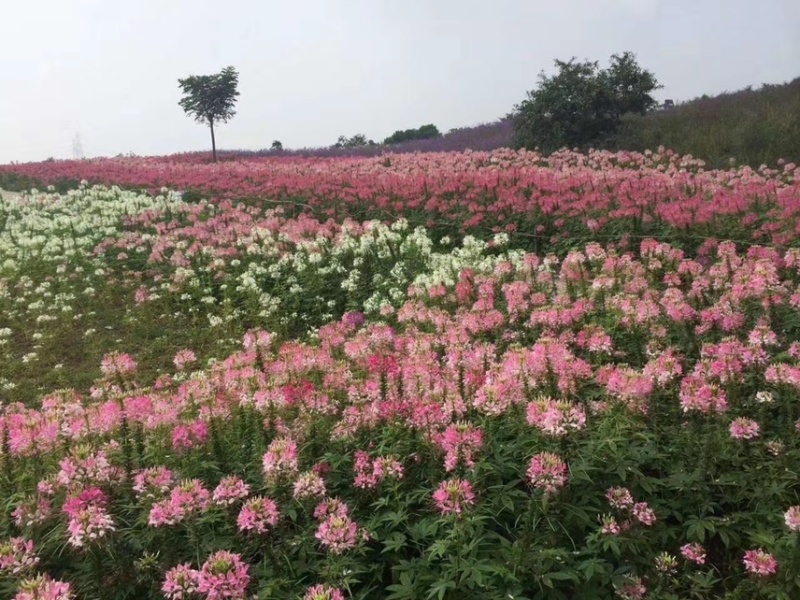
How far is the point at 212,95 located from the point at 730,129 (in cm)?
1857

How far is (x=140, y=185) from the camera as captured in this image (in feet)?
56.2

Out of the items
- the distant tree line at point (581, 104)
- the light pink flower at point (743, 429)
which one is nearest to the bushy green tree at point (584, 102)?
the distant tree line at point (581, 104)

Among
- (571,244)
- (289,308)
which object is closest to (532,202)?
(571,244)

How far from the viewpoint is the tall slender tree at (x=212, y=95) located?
82.9ft

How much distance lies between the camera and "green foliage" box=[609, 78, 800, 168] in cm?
1446

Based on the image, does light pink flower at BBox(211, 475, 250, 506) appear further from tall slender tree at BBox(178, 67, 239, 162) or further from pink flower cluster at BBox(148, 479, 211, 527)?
tall slender tree at BBox(178, 67, 239, 162)

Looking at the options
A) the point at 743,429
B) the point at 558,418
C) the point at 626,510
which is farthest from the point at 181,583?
the point at 743,429

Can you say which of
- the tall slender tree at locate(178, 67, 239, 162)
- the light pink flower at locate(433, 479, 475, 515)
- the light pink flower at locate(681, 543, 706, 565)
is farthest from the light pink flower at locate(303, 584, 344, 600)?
the tall slender tree at locate(178, 67, 239, 162)

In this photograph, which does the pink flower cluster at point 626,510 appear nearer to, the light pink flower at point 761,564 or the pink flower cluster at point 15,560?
the light pink flower at point 761,564

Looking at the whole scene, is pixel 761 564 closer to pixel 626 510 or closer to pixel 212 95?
pixel 626 510

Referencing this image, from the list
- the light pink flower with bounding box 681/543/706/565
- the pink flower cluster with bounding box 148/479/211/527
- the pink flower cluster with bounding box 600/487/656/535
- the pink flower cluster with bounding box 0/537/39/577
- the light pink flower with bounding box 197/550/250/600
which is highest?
the pink flower cluster with bounding box 148/479/211/527

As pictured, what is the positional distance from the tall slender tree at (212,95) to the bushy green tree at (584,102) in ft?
43.2

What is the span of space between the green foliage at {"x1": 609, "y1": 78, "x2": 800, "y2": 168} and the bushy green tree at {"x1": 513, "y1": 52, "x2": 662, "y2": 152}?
0.65 meters

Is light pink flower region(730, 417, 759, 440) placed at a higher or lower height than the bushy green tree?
lower
